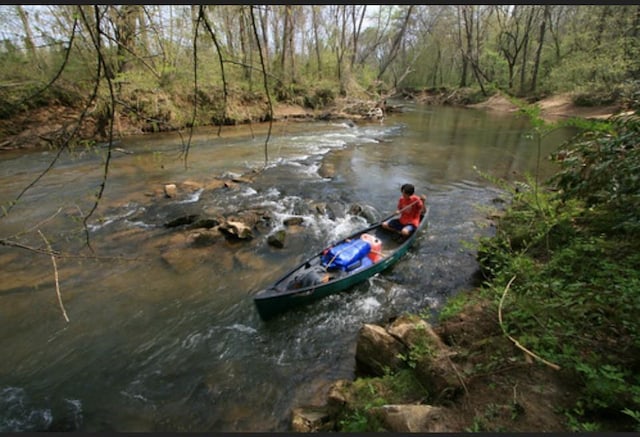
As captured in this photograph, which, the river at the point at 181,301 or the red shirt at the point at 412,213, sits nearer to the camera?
the river at the point at 181,301

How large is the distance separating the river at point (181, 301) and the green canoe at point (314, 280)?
0.76 feet

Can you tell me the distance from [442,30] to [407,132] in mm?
31570

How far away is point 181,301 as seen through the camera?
5352 millimetres

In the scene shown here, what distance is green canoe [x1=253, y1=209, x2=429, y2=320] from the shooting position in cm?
476

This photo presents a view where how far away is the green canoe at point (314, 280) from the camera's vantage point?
15.6ft

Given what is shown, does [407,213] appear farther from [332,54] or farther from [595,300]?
[332,54]

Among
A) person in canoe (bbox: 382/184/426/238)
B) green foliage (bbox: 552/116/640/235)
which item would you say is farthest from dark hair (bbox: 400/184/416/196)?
green foliage (bbox: 552/116/640/235)

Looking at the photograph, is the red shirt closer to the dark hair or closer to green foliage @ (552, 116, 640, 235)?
the dark hair

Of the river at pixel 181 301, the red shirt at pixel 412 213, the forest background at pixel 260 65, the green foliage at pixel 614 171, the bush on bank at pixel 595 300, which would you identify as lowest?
the river at pixel 181 301

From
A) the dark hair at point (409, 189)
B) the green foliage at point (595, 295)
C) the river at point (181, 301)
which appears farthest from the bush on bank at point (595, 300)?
the dark hair at point (409, 189)

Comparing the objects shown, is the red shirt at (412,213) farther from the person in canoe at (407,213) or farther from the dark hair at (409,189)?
the dark hair at (409,189)

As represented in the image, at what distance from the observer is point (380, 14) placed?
32.0 meters

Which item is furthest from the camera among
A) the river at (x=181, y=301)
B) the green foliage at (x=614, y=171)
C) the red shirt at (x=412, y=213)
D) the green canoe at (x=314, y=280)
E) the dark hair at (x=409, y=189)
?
the red shirt at (x=412, y=213)

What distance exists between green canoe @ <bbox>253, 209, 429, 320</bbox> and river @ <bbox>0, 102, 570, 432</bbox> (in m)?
0.23
